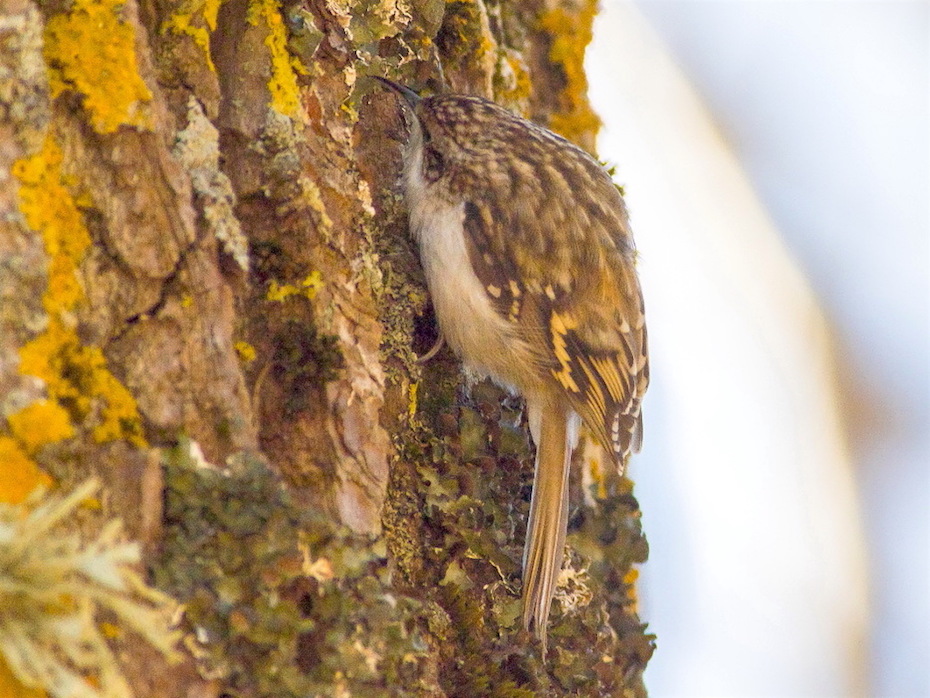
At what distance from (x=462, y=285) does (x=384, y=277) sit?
0.27 metres

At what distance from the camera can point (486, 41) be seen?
2.03 meters

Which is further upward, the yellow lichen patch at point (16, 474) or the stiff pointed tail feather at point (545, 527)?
the stiff pointed tail feather at point (545, 527)

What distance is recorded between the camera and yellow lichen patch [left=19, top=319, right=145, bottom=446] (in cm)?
117

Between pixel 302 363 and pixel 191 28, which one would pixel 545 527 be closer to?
pixel 302 363

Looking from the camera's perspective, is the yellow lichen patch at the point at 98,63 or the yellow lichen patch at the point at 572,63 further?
the yellow lichen patch at the point at 572,63

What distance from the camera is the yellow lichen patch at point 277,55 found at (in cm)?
151

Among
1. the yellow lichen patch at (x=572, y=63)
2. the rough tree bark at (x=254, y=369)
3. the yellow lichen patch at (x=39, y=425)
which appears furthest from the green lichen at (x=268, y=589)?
the yellow lichen patch at (x=572, y=63)

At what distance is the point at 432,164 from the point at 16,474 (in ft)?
3.87

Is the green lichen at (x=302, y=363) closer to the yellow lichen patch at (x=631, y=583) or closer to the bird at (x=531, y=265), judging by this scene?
the bird at (x=531, y=265)

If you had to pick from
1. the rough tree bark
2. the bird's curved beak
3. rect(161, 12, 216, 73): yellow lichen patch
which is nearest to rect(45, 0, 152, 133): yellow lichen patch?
the rough tree bark

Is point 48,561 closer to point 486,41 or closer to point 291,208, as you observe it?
point 291,208

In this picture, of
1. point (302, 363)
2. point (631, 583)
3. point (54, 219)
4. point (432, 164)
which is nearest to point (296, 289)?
point (302, 363)

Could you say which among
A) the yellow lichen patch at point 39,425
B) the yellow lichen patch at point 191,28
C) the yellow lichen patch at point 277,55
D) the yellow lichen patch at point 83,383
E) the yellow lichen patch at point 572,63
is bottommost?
the yellow lichen patch at point 39,425

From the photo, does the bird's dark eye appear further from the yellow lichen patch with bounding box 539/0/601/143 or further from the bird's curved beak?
the yellow lichen patch with bounding box 539/0/601/143
